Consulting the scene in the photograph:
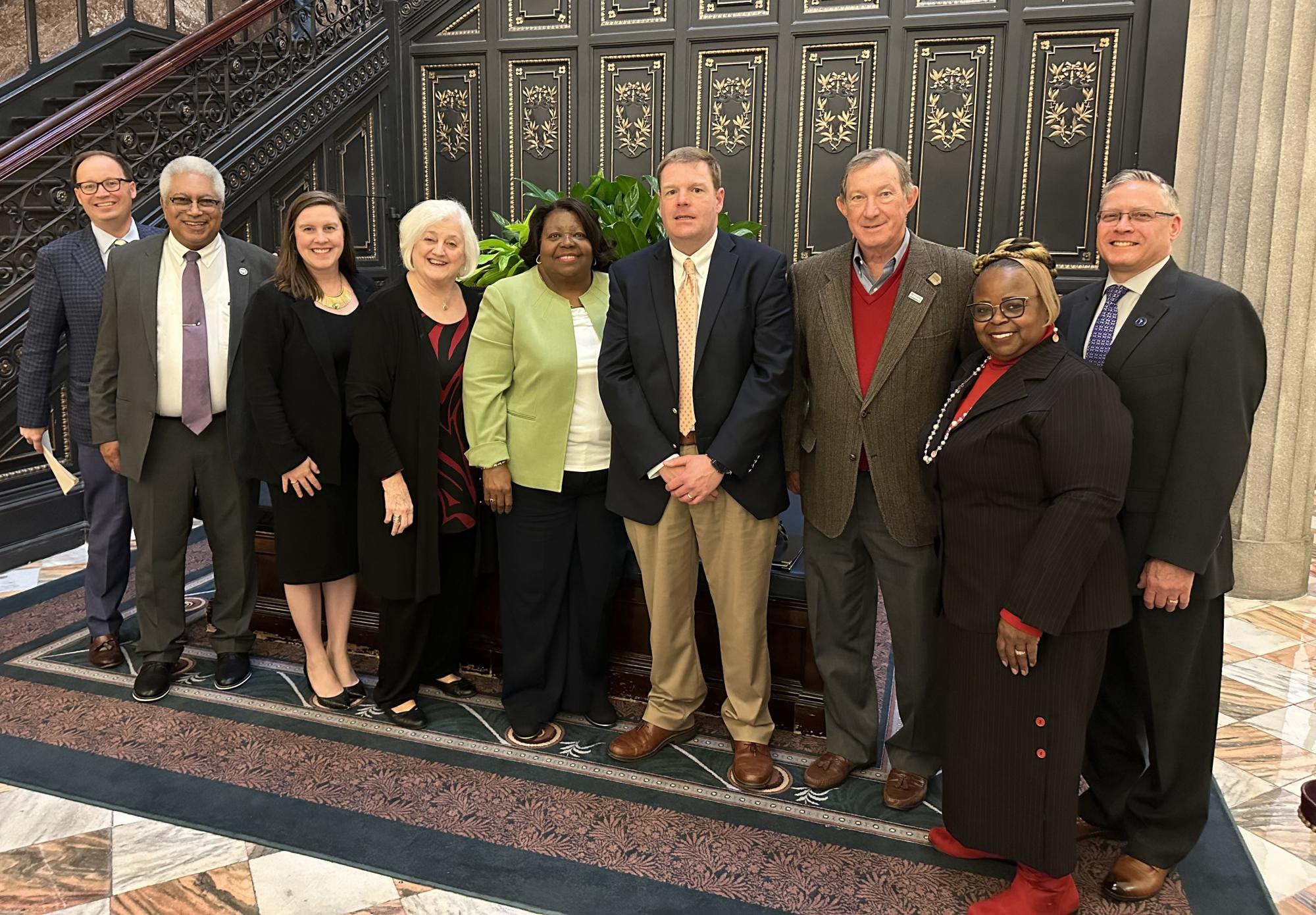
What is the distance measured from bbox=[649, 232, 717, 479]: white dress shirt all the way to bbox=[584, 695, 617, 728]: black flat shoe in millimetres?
918

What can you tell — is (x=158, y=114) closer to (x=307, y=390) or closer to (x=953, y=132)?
(x=307, y=390)

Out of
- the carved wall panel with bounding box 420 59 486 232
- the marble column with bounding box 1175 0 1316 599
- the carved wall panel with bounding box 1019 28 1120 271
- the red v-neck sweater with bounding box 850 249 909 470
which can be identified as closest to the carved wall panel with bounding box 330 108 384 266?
the carved wall panel with bounding box 420 59 486 232

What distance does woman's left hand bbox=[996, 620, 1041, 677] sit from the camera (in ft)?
6.55

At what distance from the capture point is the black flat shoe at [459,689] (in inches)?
130

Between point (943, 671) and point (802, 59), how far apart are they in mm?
5134

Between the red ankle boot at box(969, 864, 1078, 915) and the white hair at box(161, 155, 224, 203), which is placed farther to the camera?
the white hair at box(161, 155, 224, 203)

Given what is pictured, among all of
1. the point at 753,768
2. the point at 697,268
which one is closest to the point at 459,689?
the point at 753,768

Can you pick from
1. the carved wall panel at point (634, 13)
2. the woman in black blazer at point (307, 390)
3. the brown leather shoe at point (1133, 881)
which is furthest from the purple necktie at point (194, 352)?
the carved wall panel at point (634, 13)

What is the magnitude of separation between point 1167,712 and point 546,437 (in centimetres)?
175

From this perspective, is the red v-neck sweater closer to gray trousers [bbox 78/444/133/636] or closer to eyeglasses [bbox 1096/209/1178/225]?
eyeglasses [bbox 1096/209/1178/225]

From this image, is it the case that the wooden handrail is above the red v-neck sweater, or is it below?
above

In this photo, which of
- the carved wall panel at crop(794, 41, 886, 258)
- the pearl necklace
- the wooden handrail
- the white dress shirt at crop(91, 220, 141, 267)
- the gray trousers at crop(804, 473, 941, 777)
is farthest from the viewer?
the carved wall panel at crop(794, 41, 886, 258)

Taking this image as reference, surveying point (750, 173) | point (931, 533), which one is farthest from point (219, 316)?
point (750, 173)

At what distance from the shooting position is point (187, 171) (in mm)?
3059
